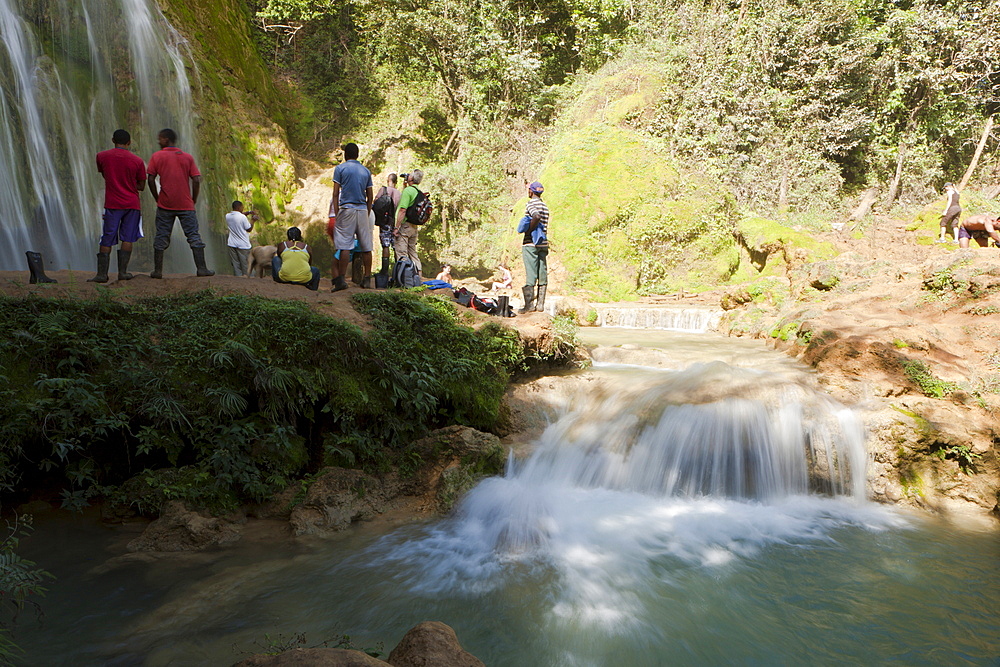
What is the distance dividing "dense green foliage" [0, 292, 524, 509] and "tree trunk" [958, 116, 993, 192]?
25309 millimetres

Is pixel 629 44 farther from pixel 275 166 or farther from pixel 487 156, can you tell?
pixel 275 166

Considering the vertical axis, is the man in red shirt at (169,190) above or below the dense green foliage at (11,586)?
above

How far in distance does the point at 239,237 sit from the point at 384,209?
2.89m

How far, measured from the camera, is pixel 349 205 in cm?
728

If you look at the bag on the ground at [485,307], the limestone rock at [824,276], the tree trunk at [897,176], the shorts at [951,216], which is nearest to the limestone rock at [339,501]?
the bag on the ground at [485,307]

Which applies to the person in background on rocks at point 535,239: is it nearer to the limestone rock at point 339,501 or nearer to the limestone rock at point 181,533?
the limestone rock at point 339,501

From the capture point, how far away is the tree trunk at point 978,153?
70.0ft

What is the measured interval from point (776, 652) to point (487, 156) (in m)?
21.1

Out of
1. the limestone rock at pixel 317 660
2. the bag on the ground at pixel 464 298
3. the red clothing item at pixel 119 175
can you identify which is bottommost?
the limestone rock at pixel 317 660

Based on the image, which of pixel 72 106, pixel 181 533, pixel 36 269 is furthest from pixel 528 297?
pixel 72 106

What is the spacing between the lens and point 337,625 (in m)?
3.66

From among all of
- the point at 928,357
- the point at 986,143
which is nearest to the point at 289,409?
the point at 928,357

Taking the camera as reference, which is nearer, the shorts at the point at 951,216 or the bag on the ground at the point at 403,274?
the bag on the ground at the point at 403,274

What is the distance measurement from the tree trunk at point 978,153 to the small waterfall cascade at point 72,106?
2740 cm
